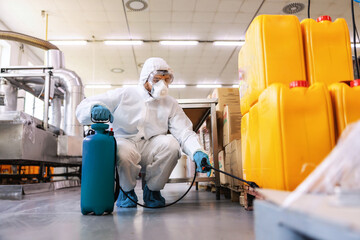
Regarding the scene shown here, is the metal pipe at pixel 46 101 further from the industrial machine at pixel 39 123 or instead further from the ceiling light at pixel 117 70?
the ceiling light at pixel 117 70

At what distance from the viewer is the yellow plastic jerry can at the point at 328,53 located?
3.94 feet

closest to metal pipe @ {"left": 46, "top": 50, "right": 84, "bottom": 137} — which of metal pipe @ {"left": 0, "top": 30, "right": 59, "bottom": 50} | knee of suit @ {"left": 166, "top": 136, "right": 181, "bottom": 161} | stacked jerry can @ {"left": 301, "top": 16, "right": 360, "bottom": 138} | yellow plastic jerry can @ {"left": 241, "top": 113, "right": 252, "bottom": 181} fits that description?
metal pipe @ {"left": 0, "top": 30, "right": 59, "bottom": 50}

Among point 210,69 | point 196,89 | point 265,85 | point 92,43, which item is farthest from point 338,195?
point 196,89

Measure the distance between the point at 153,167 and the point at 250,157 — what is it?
2.16ft

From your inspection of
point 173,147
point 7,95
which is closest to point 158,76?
point 173,147

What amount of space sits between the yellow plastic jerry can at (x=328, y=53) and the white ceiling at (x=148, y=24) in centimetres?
378

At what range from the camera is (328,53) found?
3.99 ft

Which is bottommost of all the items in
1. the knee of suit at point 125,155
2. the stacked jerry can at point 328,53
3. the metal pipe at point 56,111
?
the knee of suit at point 125,155

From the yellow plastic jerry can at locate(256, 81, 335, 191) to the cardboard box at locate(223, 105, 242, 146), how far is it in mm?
1072

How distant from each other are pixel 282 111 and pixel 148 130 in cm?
106

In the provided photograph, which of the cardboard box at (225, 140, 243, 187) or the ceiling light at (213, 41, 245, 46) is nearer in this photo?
the cardboard box at (225, 140, 243, 187)

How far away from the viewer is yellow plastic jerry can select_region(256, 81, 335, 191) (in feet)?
3.33

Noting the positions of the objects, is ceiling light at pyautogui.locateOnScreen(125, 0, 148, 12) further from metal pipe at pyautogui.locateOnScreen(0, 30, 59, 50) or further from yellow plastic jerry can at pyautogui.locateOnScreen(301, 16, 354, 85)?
yellow plastic jerry can at pyautogui.locateOnScreen(301, 16, 354, 85)

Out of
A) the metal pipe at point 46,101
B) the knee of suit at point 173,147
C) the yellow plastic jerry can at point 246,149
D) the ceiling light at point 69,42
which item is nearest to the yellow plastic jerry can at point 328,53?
the yellow plastic jerry can at point 246,149
